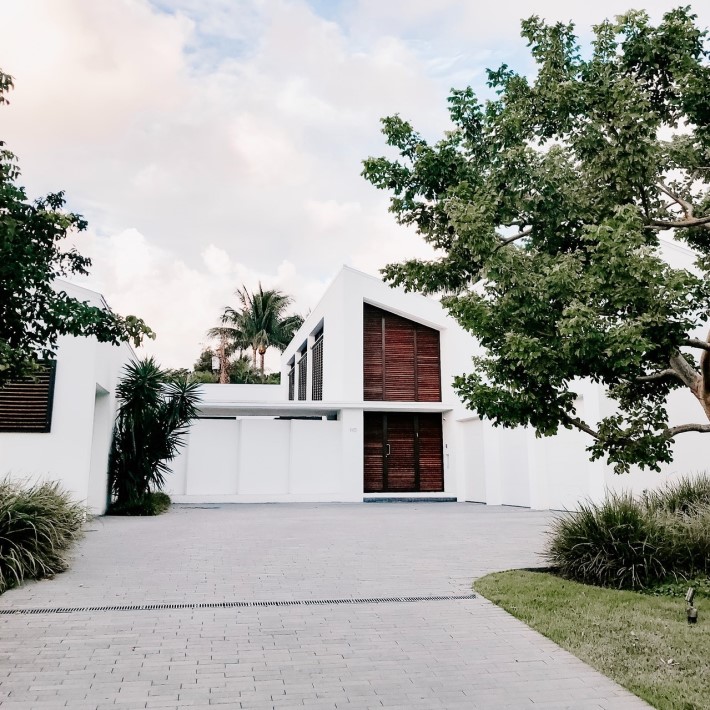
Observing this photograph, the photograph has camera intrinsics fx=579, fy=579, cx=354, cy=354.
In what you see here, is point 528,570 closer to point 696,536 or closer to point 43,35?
point 696,536

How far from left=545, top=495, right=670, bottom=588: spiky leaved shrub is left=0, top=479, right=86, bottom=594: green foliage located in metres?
5.68

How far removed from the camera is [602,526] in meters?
6.40

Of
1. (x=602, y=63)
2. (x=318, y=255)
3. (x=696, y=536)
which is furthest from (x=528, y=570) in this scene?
(x=318, y=255)

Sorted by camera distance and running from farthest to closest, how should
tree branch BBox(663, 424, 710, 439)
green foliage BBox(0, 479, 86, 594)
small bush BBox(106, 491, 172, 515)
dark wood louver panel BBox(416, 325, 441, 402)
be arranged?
dark wood louver panel BBox(416, 325, 441, 402), small bush BBox(106, 491, 172, 515), green foliage BBox(0, 479, 86, 594), tree branch BBox(663, 424, 710, 439)

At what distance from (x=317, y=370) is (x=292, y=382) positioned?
7197 mm

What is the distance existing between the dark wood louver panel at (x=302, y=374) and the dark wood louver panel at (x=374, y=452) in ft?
21.1

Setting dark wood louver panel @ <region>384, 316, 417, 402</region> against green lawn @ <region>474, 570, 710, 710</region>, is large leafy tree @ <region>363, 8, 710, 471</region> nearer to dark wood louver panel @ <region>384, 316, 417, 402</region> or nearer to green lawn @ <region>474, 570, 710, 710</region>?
green lawn @ <region>474, 570, 710, 710</region>

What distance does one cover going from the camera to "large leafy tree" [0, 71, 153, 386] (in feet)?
14.7

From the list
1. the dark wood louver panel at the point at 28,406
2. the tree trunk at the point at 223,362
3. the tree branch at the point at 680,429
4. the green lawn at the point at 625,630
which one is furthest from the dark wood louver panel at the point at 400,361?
the tree trunk at the point at 223,362

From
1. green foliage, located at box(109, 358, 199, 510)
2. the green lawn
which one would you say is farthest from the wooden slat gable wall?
the green lawn

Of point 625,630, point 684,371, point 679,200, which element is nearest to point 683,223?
point 679,200

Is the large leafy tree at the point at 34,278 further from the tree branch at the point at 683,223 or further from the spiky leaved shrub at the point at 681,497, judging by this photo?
the spiky leaved shrub at the point at 681,497

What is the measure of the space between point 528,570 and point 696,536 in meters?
1.86

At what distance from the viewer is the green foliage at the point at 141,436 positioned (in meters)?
13.4
